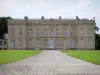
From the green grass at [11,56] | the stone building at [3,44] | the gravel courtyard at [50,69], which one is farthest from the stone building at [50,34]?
the gravel courtyard at [50,69]

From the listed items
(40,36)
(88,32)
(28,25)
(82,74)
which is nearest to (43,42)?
(40,36)

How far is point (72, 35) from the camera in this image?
2554 inches

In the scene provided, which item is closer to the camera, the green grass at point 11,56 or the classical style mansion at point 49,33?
the green grass at point 11,56

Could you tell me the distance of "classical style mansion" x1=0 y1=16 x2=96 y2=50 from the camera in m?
64.3

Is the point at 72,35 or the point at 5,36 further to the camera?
the point at 5,36

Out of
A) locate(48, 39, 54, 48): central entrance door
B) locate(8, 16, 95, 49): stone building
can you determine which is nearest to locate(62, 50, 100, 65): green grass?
locate(8, 16, 95, 49): stone building

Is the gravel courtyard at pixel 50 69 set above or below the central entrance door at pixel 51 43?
above

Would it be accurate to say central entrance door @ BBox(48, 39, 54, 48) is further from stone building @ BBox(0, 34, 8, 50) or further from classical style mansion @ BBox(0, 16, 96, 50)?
stone building @ BBox(0, 34, 8, 50)

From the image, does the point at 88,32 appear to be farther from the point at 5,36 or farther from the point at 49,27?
the point at 5,36

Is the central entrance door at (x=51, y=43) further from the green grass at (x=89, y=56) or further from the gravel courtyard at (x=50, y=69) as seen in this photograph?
the gravel courtyard at (x=50, y=69)

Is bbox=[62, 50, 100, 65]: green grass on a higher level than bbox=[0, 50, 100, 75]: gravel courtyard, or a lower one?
lower

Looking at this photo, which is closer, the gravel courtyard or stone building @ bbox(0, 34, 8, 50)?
the gravel courtyard

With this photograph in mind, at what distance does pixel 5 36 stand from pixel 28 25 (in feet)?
36.4

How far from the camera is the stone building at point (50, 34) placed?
6431cm
